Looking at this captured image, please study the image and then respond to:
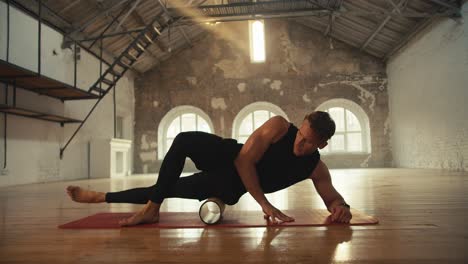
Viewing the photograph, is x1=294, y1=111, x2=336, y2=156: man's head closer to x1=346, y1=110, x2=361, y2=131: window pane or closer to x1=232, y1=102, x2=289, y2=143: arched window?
x1=232, y1=102, x2=289, y2=143: arched window

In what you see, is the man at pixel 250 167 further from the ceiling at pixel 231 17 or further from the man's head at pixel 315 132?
the ceiling at pixel 231 17

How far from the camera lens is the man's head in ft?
6.40

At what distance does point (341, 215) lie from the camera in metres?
2.14

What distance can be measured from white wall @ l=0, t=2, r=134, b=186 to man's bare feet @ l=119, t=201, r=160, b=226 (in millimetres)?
5256

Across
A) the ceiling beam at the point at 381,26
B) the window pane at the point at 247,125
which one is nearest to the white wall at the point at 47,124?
the window pane at the point at 247,125

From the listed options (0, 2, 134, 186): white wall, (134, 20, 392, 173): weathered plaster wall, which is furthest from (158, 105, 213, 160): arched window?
(0, 2, 134, 186): white wall

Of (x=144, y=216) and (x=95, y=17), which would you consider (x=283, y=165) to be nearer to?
(x=144, y=216)

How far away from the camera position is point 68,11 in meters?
8.27

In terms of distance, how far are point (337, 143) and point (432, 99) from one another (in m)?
4.23

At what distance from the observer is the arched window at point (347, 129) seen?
518 inches

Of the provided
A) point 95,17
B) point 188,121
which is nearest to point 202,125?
point 188,121

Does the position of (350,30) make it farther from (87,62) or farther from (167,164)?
(167,164)

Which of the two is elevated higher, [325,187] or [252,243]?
[325,187]

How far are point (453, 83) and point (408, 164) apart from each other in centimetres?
375
